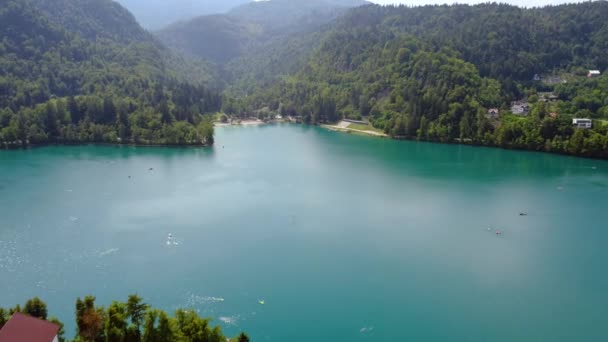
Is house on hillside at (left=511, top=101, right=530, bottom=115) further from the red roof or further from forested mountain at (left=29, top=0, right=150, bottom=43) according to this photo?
forested mountain at (left=29, top=0, right=150, bottom=43)

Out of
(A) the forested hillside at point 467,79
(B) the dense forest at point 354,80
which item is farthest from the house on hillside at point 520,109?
(A) the forested hillside at point 467,79

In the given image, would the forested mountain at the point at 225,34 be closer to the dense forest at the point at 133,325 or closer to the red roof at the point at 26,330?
the dense forest at the point at 133,325

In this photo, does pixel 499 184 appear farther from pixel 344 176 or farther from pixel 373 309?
pixel 373 309

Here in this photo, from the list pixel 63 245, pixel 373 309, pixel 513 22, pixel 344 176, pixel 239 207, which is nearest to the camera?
pixel 373 309

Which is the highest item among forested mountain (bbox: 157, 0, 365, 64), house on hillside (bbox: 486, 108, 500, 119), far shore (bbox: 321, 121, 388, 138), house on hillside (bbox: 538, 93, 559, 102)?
forested mountain (bbox: 157, 0, 365, 64)

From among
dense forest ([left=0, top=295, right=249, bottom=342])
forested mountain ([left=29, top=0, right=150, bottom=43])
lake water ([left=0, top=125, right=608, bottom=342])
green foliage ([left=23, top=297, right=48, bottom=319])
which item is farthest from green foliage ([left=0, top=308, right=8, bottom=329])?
forested mountain ([left=29, top=0, right=150, bottom=43])

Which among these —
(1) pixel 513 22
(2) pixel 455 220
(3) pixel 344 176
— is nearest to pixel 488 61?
(1) pixel 513 22
